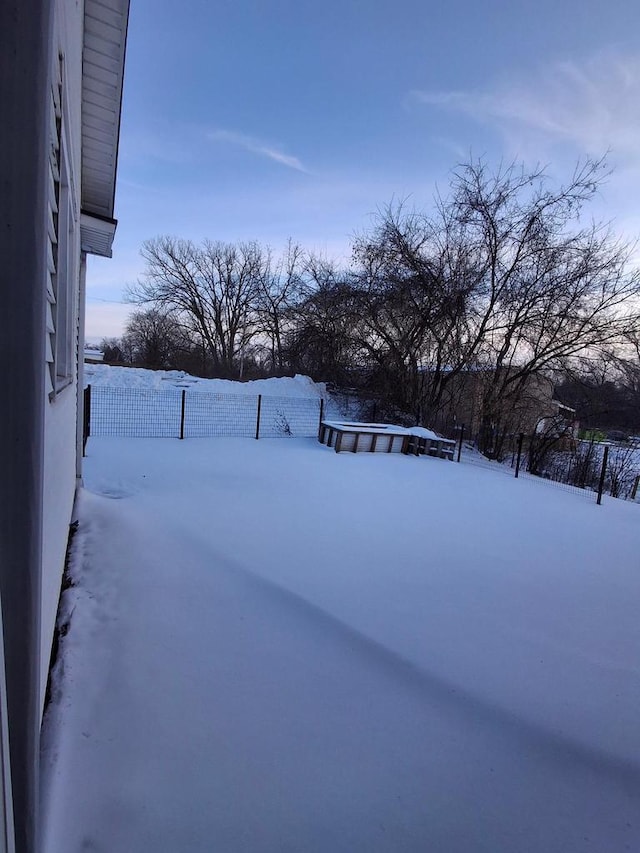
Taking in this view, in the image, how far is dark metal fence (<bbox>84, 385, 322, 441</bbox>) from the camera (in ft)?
31.4

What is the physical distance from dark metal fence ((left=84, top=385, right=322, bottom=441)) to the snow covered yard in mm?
5461

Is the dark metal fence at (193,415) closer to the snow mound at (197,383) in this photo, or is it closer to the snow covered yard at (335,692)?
the snow mound at (197,383)

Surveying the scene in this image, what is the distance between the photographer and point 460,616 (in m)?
2.90

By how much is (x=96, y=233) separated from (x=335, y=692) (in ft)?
15.0

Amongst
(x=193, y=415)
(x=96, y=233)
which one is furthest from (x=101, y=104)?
(x=193, y=415)

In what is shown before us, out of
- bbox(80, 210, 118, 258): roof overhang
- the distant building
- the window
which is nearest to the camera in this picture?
the distant building

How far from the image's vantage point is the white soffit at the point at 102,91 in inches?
92.4

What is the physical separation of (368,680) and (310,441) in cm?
795

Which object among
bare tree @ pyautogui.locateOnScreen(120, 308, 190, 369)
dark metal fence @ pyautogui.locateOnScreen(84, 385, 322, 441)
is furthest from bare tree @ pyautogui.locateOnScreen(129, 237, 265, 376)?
dark metal fence @ pyautogui.locateOnScreen(84, 385, 322, 441)

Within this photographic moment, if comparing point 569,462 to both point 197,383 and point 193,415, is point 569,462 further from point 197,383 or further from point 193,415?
point 197,383

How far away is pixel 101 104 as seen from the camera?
3000mm

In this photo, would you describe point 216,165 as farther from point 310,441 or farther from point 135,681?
point 135,681

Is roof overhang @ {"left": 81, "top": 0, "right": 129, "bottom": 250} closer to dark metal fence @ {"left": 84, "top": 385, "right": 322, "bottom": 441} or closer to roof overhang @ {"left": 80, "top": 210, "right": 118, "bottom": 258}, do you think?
roof overhang @ {"left": 80, "top": 210, "right": 118, "bottom": 258}

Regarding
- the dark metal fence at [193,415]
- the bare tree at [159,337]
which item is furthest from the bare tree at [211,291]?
the dark metal fence at [193,415]
